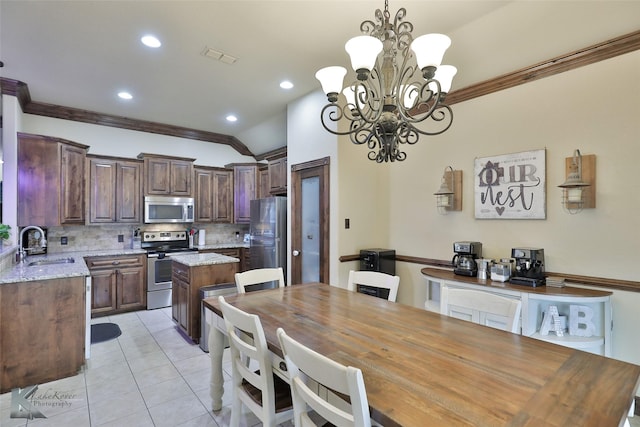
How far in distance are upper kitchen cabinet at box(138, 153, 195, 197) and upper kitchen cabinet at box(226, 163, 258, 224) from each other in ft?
2.68

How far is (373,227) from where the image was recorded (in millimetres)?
4059

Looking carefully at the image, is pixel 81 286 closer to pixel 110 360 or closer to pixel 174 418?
pixel 110 360

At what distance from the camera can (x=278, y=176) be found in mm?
5094

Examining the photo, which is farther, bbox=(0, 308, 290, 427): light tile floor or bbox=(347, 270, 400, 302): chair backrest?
bbox=(347, 270, 400, 302): chair backrest

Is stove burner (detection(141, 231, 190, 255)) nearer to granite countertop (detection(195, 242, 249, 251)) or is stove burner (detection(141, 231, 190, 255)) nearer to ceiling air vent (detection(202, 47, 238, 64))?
granite countertop (detection(195, 242, 249, 251))

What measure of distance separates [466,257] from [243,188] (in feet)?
13.8

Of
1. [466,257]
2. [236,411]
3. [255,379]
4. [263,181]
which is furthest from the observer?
[263,181]

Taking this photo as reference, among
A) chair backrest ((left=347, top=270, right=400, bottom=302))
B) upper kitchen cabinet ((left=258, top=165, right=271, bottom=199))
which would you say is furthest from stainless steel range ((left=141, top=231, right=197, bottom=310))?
chair backrest ((left=347, top=270, right=400, bottom=302))

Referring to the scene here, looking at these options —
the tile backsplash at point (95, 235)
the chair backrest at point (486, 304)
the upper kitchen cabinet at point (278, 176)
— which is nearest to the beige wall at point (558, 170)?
the chair backrest at point (486, 304)

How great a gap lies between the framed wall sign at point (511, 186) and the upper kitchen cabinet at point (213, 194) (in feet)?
14.1

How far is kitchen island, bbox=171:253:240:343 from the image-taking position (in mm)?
3408

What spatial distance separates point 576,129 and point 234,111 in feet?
13.7

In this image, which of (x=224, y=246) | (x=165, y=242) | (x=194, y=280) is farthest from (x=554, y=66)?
(x=165, y=242)

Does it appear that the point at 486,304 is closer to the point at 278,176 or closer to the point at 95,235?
the point at 278,176
